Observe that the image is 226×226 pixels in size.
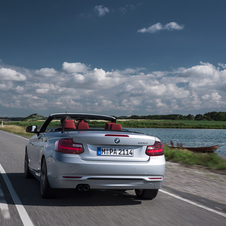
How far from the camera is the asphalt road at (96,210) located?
4.25 metres

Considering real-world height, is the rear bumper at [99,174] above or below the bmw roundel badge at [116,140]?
below

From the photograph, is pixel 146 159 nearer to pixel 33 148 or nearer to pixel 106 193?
pixel 106 193

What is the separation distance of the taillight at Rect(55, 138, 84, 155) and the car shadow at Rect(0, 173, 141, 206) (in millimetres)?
944

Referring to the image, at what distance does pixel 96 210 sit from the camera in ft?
15.8

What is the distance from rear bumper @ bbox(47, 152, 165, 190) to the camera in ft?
15.7

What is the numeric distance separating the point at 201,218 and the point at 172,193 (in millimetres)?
1774

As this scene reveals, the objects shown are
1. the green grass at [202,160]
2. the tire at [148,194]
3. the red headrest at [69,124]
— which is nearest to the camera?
the tire at [148,194]

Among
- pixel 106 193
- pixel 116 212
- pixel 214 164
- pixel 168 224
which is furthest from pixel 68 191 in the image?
pixel 214 164

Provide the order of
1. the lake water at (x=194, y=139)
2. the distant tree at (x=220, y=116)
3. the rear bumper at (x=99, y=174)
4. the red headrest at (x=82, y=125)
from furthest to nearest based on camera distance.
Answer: the distant tree at (x=220, y=116)
the lake water at (x=194, y=139)
the red headrest at (x=82, y=125)
the rear bumper at (x=99, y=174)

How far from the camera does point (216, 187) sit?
23.2 ft

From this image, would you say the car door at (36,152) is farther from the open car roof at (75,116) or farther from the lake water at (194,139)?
the lake water at (194,139)

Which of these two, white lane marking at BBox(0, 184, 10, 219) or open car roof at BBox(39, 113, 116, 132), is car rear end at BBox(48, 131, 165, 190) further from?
open car roof at BBox(39, 113, 116, 132)

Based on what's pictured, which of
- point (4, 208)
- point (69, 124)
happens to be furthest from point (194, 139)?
point (4, 208)

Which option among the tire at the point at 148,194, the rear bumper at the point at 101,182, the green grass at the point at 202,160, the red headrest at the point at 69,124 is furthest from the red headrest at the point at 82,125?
the green grass at the point at 202,160
